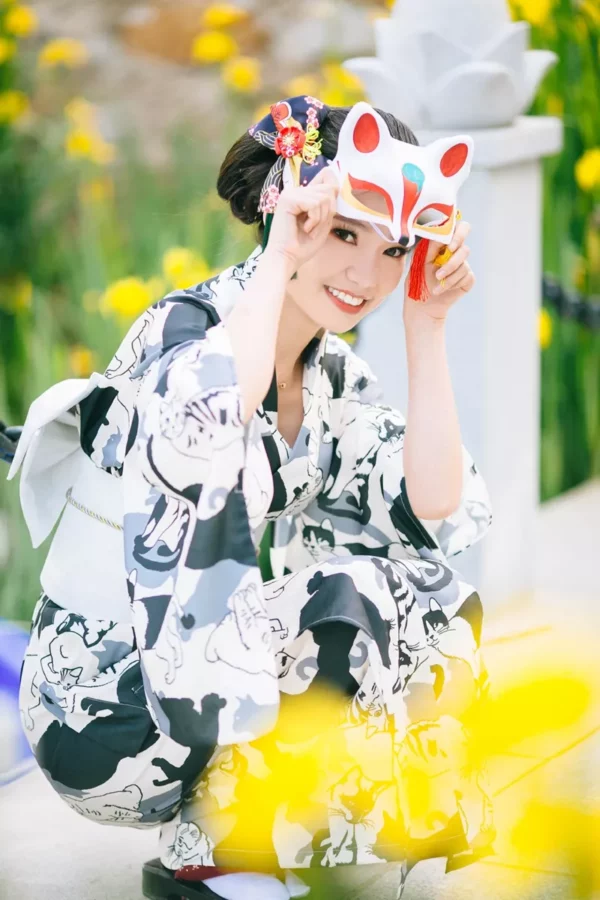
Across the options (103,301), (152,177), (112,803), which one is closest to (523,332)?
(103,301)

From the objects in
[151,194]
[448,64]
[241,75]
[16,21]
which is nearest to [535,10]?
[241,75]

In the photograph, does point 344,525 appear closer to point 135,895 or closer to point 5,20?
point 135,895

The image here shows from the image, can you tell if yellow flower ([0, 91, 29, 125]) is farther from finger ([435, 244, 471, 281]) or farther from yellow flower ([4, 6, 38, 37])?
finger ([435, 244, 471, 281])

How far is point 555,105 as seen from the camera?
3787mm

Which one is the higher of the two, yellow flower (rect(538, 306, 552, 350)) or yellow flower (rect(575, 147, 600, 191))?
yellow flower (rect(575, 147, 600, 191))

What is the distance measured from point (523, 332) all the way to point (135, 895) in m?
1.73

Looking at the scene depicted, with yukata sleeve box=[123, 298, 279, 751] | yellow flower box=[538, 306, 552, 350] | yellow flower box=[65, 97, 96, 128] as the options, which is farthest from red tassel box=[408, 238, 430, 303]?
yellow flower box=[65, 97, 96, 128]

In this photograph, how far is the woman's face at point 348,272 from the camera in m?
1.59

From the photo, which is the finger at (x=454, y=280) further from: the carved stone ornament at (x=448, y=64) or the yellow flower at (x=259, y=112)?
the yellow flower at (x=259, y=112)

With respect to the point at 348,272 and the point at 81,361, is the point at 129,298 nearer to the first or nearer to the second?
the point at 81,361

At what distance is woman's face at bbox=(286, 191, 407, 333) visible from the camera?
1591mm

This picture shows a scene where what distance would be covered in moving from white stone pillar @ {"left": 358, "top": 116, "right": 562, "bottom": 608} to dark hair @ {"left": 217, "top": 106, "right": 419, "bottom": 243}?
3.85ft

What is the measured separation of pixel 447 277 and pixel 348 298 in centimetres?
14

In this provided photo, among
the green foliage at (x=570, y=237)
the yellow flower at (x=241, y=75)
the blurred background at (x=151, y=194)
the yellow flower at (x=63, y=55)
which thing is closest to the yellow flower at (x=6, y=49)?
the blurred background at (x=151, y=194)
